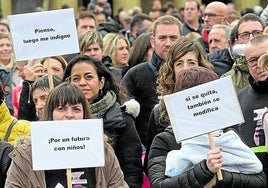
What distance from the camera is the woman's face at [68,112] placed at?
7.01 m

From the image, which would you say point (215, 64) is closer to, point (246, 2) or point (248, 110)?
point (248, 110)

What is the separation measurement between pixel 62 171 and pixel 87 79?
1.91 metres

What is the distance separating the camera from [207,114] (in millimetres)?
6711

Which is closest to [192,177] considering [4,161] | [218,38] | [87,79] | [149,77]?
[4,161]

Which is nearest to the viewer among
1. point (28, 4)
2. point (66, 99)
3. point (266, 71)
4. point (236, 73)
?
point (66, 99)

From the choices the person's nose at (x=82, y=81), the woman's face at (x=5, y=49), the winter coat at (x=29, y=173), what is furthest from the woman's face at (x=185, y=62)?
the woman's face at (x=5, y=49)

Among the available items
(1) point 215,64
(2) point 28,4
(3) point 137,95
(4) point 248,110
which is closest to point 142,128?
(3) point 137,95

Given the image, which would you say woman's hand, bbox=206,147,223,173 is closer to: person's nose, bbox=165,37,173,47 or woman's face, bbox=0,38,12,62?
person's nose, bbox=165,37,173,47

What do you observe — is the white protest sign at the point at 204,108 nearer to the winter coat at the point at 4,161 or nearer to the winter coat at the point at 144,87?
the winter coat at the point at 4,161

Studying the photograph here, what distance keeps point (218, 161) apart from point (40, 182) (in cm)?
119

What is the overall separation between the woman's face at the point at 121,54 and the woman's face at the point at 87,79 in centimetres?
401

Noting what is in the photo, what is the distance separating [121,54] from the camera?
12727 mm

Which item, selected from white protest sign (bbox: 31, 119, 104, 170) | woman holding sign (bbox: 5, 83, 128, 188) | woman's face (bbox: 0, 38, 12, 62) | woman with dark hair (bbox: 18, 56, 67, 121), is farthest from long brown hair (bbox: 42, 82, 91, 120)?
woman's face (bbox: 0, 38, 12, 62)

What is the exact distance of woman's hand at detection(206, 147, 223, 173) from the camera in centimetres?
642
